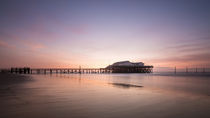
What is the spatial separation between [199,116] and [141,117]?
195 centimetres

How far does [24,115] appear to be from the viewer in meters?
4.62

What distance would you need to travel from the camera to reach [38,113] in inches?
193

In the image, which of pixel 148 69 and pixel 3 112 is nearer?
pixel 3 112

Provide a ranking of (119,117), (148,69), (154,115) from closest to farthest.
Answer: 1. (119,117)
2. (154,115)
3. (148,69)

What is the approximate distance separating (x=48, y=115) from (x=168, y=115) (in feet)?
12.6

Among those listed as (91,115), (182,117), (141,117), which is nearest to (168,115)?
(182,117)

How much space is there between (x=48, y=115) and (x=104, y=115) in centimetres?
175

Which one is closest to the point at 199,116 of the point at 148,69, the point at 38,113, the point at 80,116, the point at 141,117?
the point at 141,117

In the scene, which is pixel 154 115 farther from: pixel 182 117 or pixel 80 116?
pixel 80 116

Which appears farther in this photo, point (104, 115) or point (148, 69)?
point (148, 69)

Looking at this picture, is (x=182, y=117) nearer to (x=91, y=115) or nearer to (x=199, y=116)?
(x=199, y=116)

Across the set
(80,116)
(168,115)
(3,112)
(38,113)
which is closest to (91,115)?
(80,116)

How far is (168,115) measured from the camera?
4.95 meters

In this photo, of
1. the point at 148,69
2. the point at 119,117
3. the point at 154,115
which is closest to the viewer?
the point at 119,117
